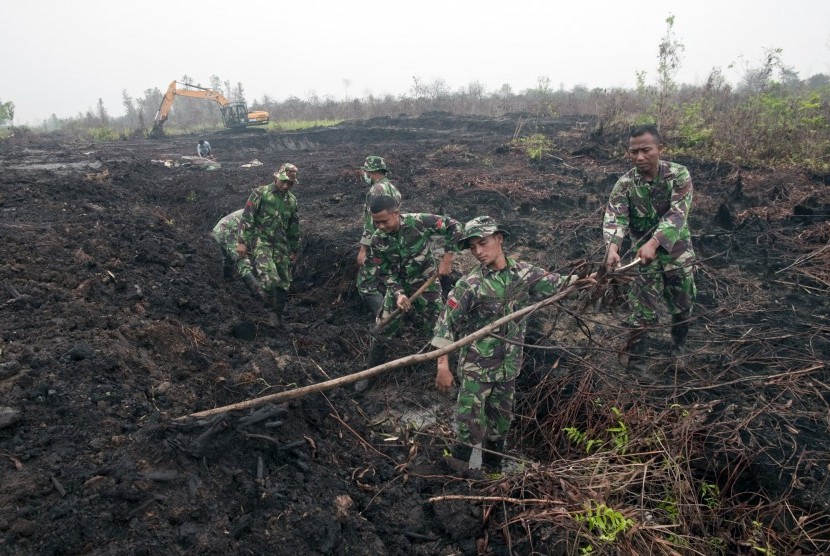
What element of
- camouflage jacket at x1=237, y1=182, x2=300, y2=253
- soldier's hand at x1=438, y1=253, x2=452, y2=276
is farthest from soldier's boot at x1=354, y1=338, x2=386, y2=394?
camouflage jacket at x1=237, y1=182, x2=300, y2=253

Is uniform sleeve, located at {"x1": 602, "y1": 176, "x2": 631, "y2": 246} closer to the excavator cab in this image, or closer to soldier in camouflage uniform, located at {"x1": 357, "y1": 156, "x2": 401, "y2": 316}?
soldier in camouflage uniform, located at {"x1": 357, "y1": 156, "x2": 401, "y2": 316}

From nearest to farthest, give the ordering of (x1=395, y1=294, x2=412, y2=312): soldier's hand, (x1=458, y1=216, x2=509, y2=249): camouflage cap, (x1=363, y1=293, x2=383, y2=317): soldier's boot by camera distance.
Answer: (x1=458, y1=216, x2=509, y2=249): camouflage cap < (x1=395, y1=294, x2=412, y2=312): soldier's hand < (x1=363, y1=293, x2=383, y2=317): soldier's boot

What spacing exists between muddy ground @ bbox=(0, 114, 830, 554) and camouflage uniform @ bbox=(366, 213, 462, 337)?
581mm

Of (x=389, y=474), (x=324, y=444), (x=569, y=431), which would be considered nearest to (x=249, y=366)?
(x=324, y=444)

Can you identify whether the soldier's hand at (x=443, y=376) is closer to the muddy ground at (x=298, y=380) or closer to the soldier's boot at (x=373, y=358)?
the muddy ground at (x=298, y=380)

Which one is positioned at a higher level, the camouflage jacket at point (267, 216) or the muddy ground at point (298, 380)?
the camouflage jacket at point (267, 216)

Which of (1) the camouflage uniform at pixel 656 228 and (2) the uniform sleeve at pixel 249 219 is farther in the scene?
(2) the uniform sleeve at pixel 249 219

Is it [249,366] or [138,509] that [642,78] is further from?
[138,509]

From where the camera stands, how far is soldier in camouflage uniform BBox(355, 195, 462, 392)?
4.63m

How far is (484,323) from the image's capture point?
132 inches

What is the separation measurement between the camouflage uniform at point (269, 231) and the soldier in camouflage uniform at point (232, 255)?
21 centimetres

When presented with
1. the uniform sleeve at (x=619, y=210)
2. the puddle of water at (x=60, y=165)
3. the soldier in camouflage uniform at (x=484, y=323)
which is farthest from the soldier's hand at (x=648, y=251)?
the puddle of water at (x=60, y=165)

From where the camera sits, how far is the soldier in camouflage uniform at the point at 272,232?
5.72m

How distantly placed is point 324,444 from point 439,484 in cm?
78
